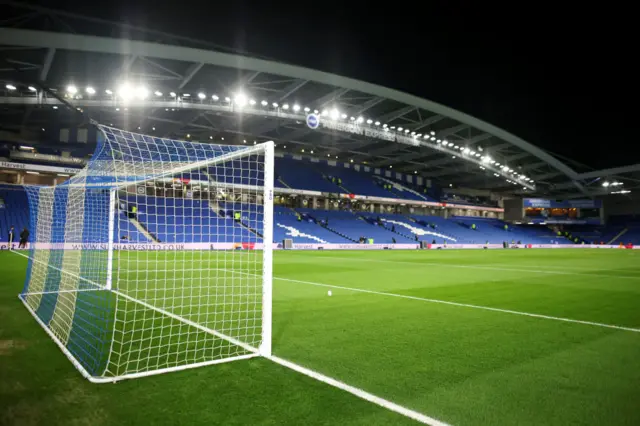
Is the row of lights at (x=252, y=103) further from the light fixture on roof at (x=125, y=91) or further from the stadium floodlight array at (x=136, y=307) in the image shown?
the stadium floodlight array at (x=136, y=307)

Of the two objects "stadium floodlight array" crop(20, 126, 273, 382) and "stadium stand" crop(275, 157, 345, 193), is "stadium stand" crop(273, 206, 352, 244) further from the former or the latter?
"stadium floodlight array" crop(20, 126, 273, 382)

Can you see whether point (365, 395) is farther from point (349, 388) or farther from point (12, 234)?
point (12, 234)

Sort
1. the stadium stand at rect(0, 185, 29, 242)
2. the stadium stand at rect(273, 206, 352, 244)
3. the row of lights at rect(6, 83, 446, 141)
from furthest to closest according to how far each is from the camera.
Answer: the stadium stand at rect(273, 206, 352, 244), the stadium stand at rect(0, 185, 29, 242), the row of lights at rect(6, 83, 446, 141)

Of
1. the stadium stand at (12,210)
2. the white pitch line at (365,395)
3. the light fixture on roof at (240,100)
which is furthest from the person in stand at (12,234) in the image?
the white pitch line at (365,395)

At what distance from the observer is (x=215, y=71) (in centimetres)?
2508

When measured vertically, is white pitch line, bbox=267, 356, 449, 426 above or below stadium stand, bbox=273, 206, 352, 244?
below

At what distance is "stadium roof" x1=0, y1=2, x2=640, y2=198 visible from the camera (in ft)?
70.0

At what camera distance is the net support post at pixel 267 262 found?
14.9 ft

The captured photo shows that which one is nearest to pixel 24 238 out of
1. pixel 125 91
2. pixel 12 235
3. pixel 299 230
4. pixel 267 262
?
pixel 12 235

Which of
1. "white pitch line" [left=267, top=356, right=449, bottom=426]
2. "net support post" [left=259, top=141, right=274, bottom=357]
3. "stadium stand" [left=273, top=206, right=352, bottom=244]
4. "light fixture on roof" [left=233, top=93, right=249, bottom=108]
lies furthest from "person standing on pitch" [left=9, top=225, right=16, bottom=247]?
"white pitch line" [left=267, top=356, right=449, bottom=426]

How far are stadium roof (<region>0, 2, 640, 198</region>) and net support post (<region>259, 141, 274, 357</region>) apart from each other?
1950 centimetres

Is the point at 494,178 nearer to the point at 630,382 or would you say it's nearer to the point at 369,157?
the point at 369,157

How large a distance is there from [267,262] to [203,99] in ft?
85.4

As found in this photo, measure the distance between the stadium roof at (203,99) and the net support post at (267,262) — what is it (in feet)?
64.0
